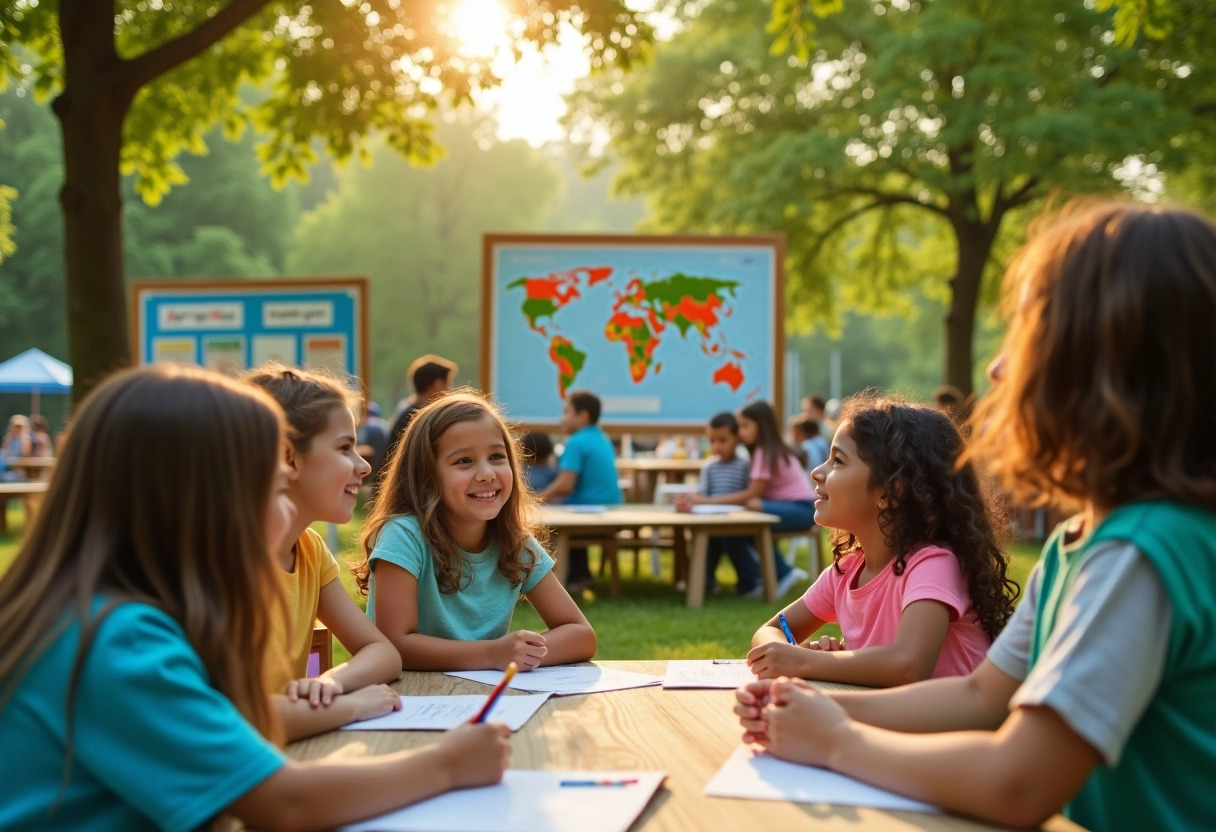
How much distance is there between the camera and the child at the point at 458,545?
279cm

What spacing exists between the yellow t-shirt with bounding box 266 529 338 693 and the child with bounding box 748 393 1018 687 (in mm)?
1014

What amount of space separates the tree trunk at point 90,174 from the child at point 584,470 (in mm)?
3911

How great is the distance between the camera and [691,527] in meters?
8.54

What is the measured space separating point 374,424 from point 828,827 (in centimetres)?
1617

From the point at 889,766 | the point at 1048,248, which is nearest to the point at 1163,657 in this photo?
the point at 889,766

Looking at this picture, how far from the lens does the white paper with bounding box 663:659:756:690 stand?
7.79ft

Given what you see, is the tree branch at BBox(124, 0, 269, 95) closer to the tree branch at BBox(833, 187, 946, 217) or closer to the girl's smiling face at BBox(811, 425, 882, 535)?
the girl's smiling face at BBox(811, 425, 882, 535)

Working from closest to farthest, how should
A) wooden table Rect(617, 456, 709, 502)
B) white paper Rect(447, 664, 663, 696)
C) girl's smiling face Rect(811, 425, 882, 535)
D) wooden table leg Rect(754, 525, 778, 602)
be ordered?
white paper Rect(447, 664, 663, 696)
girl's smiling face Rect(811, 425, 882, 535)
wooden table leg Rect(754, 525, 778, 602)
wooden table Rect(617, 456, 709, 502)

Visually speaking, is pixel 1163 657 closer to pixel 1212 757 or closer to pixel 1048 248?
A: pixel 1212 757

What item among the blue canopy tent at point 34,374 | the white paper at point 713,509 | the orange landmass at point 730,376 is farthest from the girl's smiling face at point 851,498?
the blue canopy tent at point 34,374

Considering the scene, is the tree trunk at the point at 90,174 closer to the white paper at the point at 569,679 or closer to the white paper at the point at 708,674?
the white paper at the point at 569,679

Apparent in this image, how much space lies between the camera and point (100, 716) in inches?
53.9

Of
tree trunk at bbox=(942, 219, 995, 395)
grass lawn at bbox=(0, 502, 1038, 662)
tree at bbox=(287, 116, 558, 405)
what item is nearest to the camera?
grass lawn at bbox=(0, 502, 1038, 662)

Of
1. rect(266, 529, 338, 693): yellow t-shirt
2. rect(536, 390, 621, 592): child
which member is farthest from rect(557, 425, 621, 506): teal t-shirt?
rect(266, 529, 338, 693): yellow t-shirt
